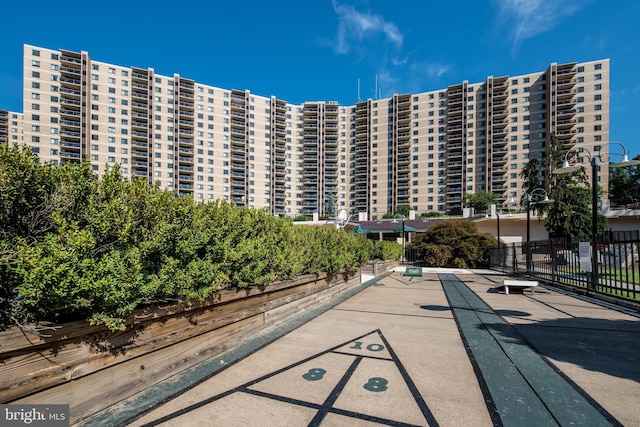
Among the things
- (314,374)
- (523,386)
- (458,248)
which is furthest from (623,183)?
(314,374)

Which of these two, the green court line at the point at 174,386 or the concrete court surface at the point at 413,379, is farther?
the concrete court surface at the point at 413,379

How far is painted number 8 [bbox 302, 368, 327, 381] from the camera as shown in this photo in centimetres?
341

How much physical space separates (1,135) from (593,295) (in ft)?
419

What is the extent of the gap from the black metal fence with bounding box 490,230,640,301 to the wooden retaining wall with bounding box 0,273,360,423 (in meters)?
8.95

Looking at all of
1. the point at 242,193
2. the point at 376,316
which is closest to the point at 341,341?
the point at 376,316

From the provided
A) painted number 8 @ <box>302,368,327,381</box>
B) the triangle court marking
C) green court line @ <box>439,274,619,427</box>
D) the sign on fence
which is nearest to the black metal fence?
the sign on fence

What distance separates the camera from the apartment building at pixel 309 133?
70312 mm

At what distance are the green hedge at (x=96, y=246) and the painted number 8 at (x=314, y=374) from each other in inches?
57.7

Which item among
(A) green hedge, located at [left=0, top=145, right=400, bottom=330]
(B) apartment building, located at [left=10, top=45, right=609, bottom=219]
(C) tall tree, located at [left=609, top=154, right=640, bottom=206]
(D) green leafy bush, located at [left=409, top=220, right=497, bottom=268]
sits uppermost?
(B) apartment building, located at [left=10, top=45, right=609, bottom=219]

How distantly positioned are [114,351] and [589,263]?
484 inches

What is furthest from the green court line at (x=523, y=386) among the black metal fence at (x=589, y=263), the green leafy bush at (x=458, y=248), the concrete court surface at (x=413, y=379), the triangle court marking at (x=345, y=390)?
the green leafy bush at (x=458, y=248)

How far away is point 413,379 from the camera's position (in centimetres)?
341

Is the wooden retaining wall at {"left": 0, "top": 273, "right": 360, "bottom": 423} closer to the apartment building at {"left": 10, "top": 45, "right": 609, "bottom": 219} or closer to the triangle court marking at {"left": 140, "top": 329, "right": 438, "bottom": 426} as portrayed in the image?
the triangle court marking at {"left": 140, "top": 329, "right": 438, "bottom": 426}

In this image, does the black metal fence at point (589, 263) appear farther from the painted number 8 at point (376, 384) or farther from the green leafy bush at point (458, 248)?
the painted number 8 at point (376, 384)
